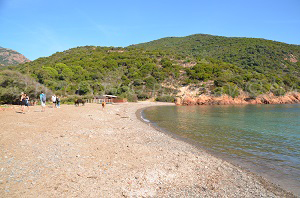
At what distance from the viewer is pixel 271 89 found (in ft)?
185

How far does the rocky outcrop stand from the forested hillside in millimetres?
1611

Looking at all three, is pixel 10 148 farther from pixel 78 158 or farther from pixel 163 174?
pixel 163 174

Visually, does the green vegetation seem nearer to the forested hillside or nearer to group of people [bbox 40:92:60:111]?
group of people [bbox 40:92:60:111]

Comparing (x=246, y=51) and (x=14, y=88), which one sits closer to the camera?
(x=14, y=88)

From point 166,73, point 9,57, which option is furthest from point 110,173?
point 9,57

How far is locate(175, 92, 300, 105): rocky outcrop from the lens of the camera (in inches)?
2010

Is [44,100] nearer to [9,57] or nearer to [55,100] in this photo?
[55,100]

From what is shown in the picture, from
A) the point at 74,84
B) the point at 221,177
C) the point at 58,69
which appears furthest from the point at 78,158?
the point at 58,69

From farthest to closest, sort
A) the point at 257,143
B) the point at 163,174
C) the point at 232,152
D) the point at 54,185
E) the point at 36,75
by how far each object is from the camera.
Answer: the point at 36,75
the point at 257,143
the point at 232,152
the point at 163,174
the point at 54,185

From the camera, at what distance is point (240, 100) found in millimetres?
54094

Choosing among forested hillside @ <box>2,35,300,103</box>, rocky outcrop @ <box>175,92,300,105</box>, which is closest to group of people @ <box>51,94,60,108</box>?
forested hillside @ <box>2,35,300,103</box>

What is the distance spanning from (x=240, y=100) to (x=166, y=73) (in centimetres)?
2405

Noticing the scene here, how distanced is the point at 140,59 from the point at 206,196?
71.1m

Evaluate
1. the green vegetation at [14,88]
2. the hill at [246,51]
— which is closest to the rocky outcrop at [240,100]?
the hill at [246,51]
